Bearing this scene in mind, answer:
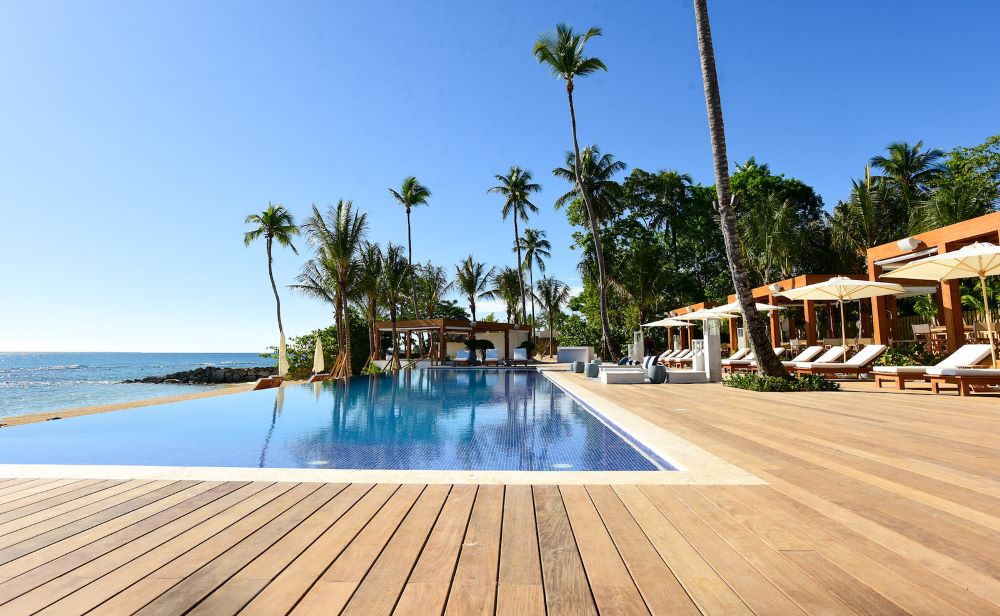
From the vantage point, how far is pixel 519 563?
1788mm

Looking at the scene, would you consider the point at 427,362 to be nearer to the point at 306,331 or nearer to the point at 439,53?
the point at 306,331

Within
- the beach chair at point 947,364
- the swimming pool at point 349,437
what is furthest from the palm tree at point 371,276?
the beach chair at point 947,364

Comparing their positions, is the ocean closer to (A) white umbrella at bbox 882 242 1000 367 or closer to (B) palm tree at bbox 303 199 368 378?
(B) palm tree at bbox 303 199 368 378

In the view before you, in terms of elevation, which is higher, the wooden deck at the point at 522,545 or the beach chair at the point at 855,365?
the beach chair at the point at 855,365

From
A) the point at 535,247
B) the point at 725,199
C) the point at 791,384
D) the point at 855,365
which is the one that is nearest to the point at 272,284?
the point at 535,247

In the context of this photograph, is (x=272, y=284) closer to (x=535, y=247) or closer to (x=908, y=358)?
(x=535, y=247)

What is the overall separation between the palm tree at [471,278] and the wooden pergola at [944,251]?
25394 millimetres

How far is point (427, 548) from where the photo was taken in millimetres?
1939

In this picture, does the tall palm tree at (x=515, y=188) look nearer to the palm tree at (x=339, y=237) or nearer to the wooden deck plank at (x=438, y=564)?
the palm tree at (x=339, y=237)

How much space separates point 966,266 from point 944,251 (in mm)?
2958

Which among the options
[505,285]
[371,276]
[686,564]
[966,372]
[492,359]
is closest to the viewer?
[686,564]

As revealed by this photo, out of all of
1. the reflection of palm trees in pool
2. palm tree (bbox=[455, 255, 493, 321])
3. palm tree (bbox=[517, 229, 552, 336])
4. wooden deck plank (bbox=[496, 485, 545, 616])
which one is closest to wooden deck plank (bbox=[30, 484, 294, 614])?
wooden deck plank (bbox=[496, 485, 545, 616])

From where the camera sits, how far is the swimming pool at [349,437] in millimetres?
4648

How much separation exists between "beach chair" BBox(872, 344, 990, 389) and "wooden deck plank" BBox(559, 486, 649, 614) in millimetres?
7614
